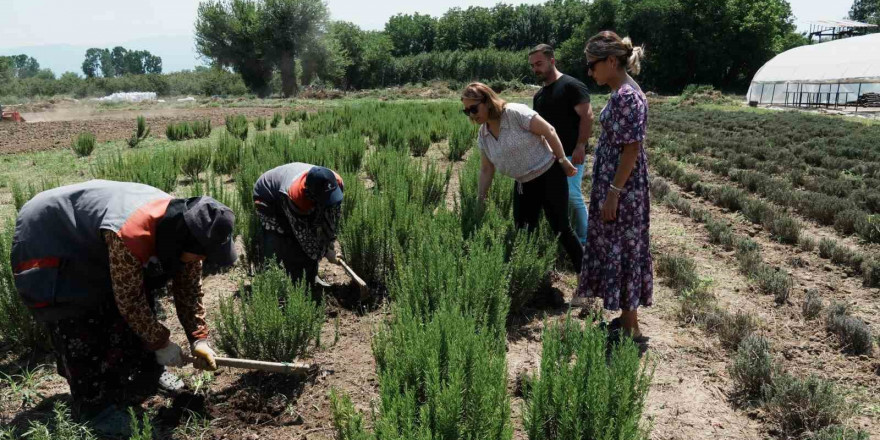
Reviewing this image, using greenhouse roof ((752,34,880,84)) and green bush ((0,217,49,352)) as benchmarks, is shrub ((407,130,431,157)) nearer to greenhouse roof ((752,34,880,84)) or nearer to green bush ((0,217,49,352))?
green bush ((0,217,49,352))

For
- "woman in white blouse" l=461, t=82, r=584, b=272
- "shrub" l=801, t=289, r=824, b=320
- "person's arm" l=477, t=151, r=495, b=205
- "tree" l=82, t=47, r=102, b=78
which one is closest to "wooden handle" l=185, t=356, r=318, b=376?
"woman in white blouse" l=461, t=82, r=584, b=272

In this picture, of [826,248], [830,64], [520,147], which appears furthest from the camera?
[830,64]

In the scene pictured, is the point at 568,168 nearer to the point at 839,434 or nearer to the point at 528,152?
the point at 528,152

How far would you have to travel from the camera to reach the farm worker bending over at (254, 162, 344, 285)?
315 centimetres

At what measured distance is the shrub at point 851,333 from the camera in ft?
10.4

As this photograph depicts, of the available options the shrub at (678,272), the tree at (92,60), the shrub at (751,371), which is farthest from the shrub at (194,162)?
the tree at (92,60)

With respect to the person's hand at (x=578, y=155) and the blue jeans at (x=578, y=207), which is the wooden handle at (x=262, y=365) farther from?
the person's hand at (x=578, y=155)

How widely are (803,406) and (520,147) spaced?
6.27ft

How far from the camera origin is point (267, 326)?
2.58 metres

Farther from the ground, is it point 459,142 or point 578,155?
point 578,155

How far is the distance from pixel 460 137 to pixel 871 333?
6.13 meters

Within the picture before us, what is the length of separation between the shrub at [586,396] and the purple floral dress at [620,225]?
2.76ft

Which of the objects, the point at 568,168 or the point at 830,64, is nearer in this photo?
the point at 568,168

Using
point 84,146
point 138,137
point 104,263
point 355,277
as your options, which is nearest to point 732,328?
point 355,277
